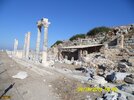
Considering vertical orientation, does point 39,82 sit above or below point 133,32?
below

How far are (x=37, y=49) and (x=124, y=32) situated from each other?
50.8ft

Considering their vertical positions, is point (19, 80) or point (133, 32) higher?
point (133, 32)

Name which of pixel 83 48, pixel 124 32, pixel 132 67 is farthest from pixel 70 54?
pixel 132 67

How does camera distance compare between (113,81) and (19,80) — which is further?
(113,81)

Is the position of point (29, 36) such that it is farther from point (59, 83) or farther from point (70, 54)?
point (59, 83)

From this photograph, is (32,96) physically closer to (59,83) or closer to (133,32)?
(59,83)

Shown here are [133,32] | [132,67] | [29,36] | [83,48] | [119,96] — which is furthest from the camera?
[83,48]

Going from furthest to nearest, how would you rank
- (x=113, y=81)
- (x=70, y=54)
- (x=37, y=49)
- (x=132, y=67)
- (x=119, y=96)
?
(x=70, y=54) < (x=37, y=49) < (x=132, y=67) < (x=113, y=81) < (x=119, y=96)

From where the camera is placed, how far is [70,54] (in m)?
36.6

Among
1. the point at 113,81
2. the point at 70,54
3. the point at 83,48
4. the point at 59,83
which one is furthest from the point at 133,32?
the point at 59,83

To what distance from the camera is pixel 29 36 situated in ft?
83.9

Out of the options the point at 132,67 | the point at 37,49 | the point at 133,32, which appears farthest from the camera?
the point at 133,32

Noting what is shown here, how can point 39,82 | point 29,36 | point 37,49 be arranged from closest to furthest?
point 39,82 → point 37,49 → point 29,36

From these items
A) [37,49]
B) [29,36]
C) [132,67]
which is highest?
[29,36]
